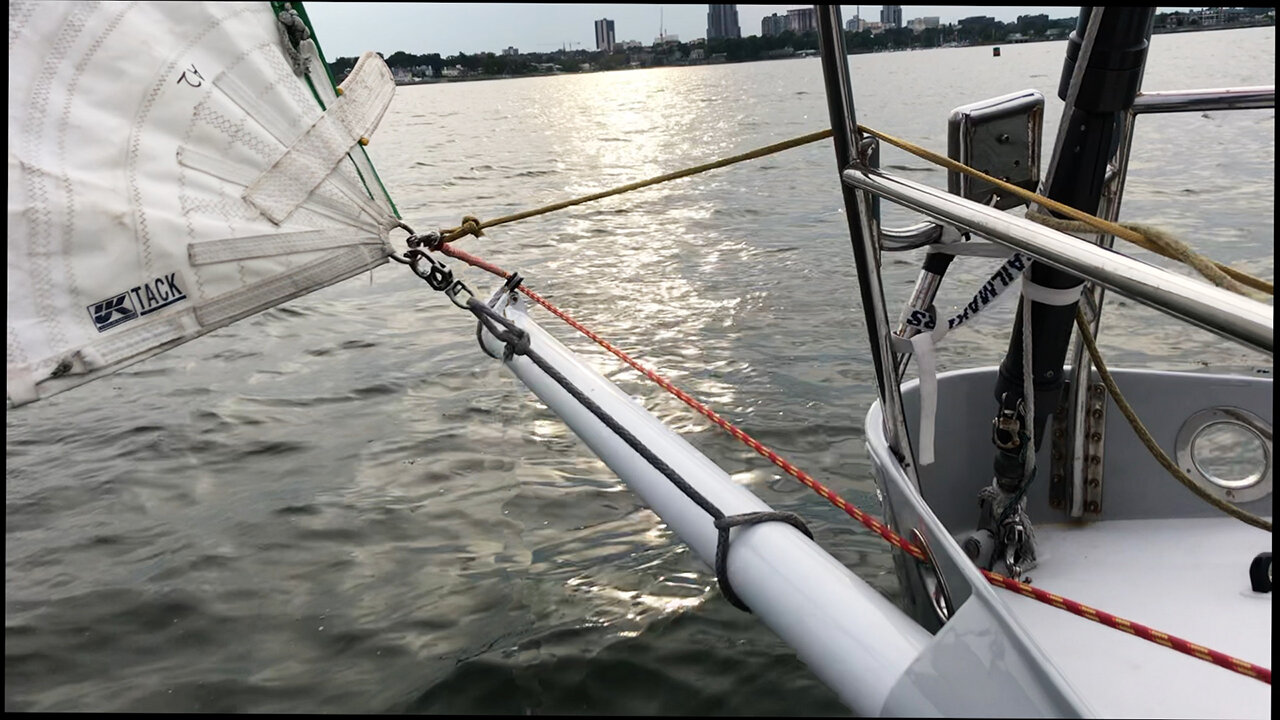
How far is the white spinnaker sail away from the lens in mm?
2594

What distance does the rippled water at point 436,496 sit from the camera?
10.7 ft

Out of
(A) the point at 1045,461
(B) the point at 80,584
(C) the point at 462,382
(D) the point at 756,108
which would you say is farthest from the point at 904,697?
(D) the point at 756,108

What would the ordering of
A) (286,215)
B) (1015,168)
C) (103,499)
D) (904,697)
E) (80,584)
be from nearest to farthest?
1. (904,697)
2. (1015,168)
3. (286,215)
4. (80,584)
5. (103,499)

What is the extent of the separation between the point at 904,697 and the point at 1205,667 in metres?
1.10

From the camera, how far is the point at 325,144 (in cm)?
339

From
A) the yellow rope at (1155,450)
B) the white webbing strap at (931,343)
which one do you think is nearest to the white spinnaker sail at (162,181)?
the white webbing strap at (931,343)

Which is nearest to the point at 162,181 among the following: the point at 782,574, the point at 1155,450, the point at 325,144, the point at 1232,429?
the point at 325,144

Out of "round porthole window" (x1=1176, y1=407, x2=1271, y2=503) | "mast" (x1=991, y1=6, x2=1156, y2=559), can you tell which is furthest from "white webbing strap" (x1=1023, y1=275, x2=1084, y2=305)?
"round porthole window" (x1=1176, y1=407, x2=1271, y2=503)

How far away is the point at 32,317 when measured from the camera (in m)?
2.53

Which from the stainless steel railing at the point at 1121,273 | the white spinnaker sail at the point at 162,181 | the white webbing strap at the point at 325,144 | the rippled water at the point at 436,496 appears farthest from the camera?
the rippled water at the point at 436,496

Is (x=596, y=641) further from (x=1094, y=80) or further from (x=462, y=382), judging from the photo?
(x=462, y=382)

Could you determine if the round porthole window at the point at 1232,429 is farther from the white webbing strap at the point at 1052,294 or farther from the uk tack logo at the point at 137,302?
the uk tack logo at the point at 137,302

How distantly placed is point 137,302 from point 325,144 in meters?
0.95

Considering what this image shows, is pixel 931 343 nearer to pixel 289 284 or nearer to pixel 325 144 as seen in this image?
pixel 289 284
